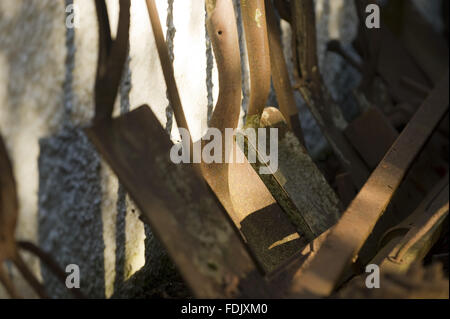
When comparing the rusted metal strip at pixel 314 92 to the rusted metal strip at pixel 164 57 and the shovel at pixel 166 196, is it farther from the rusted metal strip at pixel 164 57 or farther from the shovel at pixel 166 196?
the shovel at pixel 166 196

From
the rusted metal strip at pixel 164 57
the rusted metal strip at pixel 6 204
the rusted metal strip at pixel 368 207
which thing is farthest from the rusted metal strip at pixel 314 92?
the rusted metal strip at pixel 6 204

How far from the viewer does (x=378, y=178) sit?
1126 millimetres

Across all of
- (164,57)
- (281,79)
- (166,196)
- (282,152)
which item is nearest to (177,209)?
(166,196)

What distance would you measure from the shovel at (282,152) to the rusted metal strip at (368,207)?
23cm

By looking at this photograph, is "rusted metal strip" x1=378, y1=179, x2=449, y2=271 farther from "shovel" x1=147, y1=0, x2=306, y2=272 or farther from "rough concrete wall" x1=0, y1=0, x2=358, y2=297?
"rough concrete wall" x1=0, y1=0, x2=358, y2=297

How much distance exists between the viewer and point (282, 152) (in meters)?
1.41

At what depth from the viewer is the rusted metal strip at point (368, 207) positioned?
2.81 feet

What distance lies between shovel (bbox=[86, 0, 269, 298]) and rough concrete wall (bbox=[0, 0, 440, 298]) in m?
0.12

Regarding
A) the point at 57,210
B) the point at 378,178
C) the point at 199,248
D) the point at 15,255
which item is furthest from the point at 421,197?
the point at 15,255

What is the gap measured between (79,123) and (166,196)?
0.28 metres

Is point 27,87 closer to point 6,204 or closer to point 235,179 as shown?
point 6,204

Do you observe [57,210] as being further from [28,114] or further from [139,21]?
[139,21]

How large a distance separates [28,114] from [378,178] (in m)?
0.74

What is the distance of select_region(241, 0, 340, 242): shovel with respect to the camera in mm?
1289
